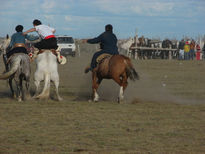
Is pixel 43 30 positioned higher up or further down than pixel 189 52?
higher up

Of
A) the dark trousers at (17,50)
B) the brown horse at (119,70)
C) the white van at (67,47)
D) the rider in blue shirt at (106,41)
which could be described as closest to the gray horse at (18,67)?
the dark trousers at (17,50)

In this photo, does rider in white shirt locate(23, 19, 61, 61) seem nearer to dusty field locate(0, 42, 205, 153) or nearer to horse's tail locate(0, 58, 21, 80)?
horse's tail locate(0, 58, 21, 80)

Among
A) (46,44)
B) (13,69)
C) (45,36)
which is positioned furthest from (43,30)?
(13,69)

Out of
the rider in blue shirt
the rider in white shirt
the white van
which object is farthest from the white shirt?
Result: the white van

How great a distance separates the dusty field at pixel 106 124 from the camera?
797 cm

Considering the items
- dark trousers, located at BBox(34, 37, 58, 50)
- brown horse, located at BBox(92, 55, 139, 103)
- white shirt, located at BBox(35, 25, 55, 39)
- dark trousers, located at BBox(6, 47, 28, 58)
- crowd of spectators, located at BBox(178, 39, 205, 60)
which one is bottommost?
crowd of spectators, located at BBox(178, 39, 205, 60)

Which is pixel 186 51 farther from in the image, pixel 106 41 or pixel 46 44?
pixel 46 44

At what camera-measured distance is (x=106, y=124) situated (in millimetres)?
10195

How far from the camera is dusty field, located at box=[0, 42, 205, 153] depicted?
26.2ft

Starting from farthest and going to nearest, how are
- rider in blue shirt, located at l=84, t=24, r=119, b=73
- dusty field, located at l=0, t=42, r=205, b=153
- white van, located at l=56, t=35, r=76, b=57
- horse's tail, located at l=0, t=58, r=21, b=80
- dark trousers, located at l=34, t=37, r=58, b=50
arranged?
white van, located at l=56, t=35, r=76, b=57
rider in blue shirt, located at l=84, t=24, r=119, b=73
dark trousers, located at l=34, t=37, r=58, b=50
horse's tail, located at l=0, t=58, r=21, b=80
dusty field, located at l=0, t=42, r=205, b=153

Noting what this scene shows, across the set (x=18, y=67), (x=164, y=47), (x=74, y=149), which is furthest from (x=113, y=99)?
(x=164, y=47)

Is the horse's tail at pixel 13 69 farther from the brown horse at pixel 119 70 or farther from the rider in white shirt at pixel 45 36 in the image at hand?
the brown horse at pixel 119 70

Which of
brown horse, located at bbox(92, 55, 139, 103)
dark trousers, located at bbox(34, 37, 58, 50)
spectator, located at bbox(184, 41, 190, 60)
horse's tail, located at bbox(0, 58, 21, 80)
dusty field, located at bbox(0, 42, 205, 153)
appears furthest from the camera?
spectator, located at bbox(184, 41, 190, 60)

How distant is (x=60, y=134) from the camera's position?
8.95m
